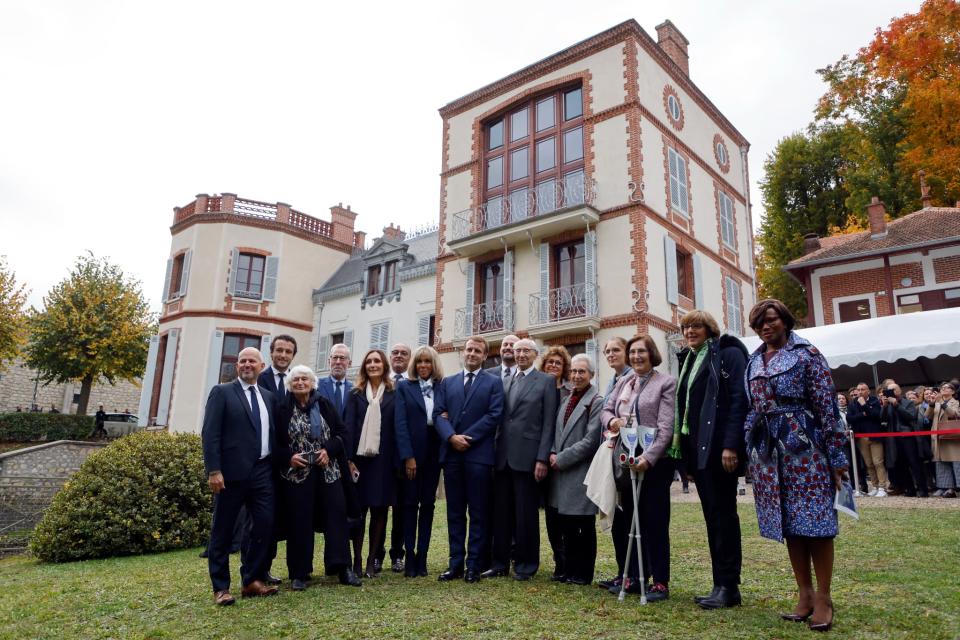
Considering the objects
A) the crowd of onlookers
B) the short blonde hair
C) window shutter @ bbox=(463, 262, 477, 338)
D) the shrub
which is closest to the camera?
the short blonde hair

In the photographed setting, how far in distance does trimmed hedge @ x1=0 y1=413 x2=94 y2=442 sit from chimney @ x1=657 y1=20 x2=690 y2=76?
81.5 ft

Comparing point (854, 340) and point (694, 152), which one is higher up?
point (694, 152)

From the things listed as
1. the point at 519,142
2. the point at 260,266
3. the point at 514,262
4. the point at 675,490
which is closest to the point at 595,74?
the point at 519,142

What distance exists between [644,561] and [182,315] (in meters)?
23.5

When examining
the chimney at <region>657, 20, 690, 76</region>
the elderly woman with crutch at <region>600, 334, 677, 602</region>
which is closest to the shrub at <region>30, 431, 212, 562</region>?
the elderly woman with crutch at <region>600, 334, 677, 602</region>

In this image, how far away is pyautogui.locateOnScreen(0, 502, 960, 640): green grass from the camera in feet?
12.1

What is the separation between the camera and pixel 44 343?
1058 inches

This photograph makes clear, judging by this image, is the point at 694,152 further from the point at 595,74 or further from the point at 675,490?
the point at 675,490

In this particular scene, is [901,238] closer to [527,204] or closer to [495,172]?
[527,204]

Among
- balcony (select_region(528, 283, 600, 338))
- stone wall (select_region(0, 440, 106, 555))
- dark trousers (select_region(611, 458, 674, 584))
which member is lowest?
stone wall (select_region(0, 440, 106, 555))

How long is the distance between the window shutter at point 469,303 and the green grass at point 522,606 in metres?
12.4

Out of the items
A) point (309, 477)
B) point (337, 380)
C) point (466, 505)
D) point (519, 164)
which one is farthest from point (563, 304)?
point (309, 477)

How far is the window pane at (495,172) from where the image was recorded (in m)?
19.7

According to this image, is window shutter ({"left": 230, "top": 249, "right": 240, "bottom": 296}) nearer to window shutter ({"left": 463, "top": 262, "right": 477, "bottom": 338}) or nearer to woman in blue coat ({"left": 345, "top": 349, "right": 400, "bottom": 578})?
window shutter ({"left": 463, "top": 262, "right": 477, "bottom": 338})
